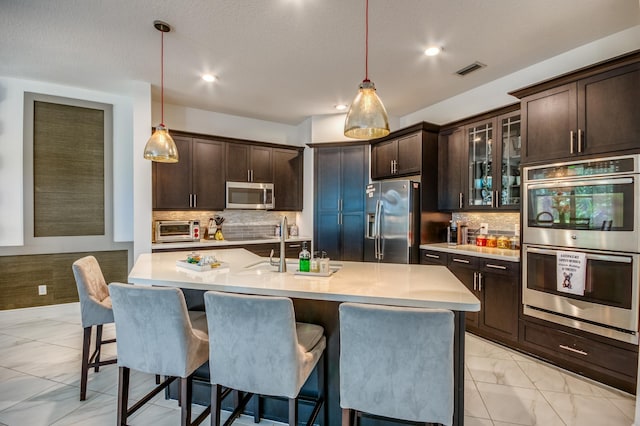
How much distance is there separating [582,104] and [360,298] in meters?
2.55

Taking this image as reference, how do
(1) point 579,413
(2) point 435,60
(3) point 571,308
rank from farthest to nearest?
(2) point 435,60
(3) point 571,308
(1) point 579,413

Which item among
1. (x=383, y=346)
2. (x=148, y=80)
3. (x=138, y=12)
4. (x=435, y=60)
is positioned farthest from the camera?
(x=148, y=80)

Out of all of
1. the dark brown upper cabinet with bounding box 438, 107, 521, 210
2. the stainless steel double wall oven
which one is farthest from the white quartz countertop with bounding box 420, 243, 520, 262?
the dark brown upper cabinet with bounding box 438, 107, 521, 210

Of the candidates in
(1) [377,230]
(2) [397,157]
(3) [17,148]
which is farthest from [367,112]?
(3) [17,148]

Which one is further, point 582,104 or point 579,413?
point 582,104

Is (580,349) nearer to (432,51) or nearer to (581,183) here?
(581,183)

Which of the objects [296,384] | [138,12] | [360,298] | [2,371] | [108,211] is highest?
[138,12]

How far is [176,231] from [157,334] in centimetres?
296

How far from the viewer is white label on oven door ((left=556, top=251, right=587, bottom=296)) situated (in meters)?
2.55

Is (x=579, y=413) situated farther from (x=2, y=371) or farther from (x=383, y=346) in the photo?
(x=2, y=371)

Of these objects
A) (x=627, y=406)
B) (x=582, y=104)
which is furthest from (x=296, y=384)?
(x=582, y=104)

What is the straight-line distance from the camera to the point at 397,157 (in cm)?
452

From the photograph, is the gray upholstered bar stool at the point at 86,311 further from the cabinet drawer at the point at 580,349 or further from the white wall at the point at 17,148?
the cabinet drawer at the point at 580,349

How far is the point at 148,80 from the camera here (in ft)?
12.4
